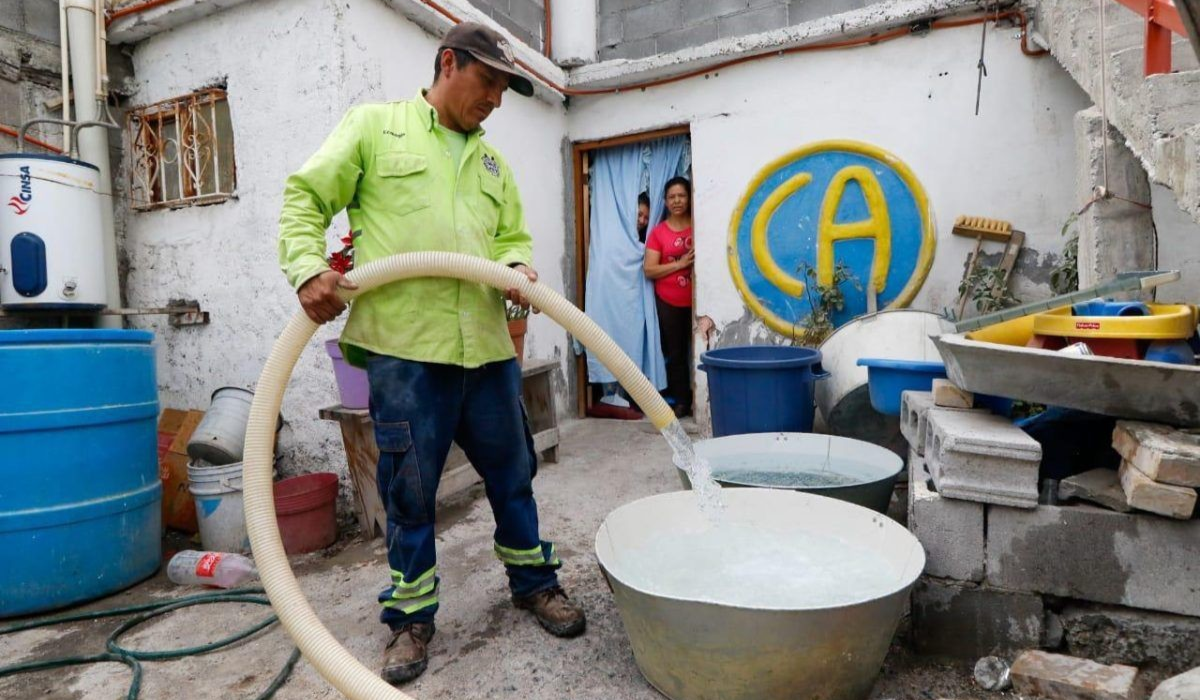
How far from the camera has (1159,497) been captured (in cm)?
152

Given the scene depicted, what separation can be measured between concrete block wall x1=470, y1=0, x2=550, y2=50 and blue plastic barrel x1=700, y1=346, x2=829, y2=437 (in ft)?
9.42

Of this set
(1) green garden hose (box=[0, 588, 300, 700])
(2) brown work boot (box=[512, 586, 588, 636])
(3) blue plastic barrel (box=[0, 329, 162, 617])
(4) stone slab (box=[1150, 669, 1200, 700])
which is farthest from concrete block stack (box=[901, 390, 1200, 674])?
(3) blue plastic barrel (box=[0, 329, 162, 617])

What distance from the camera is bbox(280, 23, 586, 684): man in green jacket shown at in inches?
70.4

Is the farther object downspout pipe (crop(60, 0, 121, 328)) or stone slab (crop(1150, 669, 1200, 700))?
downspout pipe (crop(60, 0, 121, 328))

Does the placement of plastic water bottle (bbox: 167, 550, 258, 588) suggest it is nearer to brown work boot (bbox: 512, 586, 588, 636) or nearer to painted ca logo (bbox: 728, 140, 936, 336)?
brown work boot (bbox: 512, 586, 588, 636)

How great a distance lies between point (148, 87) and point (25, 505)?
257 cm

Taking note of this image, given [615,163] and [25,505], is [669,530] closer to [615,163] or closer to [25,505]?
[25,505]

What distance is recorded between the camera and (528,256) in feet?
6.80

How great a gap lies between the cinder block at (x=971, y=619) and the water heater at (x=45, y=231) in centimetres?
373

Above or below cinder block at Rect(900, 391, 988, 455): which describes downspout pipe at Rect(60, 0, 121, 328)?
above

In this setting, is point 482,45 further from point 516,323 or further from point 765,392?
point 765,392

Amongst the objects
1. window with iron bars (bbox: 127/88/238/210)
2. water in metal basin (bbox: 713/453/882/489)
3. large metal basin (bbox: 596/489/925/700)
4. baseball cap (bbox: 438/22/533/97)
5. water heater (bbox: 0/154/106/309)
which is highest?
window with iron bars (bbox: 127/88/238/210)

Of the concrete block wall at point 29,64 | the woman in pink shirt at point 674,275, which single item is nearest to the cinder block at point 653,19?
the woman in pink shirt at point 674,275

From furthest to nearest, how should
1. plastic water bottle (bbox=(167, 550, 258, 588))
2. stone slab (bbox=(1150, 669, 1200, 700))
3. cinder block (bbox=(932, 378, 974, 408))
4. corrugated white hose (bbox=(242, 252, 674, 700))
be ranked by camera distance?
plastic water bottle (bbox=(167, 550, 258, 588)) < cinder block (bbox=(932, 378, 974, 408)) < corrugated white hose (bbox=(242, 252, 674, 700)) < stone slab (bbox=(1150, 669, 1200, 700))
